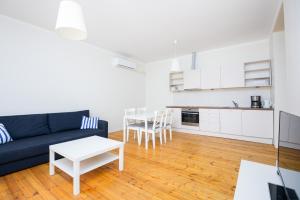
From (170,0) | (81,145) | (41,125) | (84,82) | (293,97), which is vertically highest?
(170,0)

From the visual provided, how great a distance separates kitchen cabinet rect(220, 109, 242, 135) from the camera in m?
3.80

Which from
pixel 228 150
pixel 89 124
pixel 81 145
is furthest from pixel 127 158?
pixel 228 150

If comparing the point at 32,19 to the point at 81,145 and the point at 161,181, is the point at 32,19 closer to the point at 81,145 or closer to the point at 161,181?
the point at 81,145

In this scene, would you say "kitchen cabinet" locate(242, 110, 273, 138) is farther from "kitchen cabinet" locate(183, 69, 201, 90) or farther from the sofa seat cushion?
the sofa seat cushion

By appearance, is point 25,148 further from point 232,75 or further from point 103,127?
point 232,75

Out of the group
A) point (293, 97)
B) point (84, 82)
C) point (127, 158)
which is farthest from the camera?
point (84, 82)

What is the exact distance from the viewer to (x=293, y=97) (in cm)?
165

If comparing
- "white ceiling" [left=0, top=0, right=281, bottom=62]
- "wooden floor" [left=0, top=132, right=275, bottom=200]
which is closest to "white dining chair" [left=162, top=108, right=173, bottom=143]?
"wooden floor" [left=0, top=132, right=275, bottom=200]

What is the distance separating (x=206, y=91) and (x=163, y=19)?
2.87 metres

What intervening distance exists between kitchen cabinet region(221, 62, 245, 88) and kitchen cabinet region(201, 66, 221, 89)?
0.13 metres

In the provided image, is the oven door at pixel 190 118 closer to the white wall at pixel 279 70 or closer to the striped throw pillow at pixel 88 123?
the white wall at pixel 279 70

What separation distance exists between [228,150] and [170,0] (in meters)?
3.12

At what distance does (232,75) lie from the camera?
13.3 feet

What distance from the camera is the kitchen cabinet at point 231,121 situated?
3.80 metres
